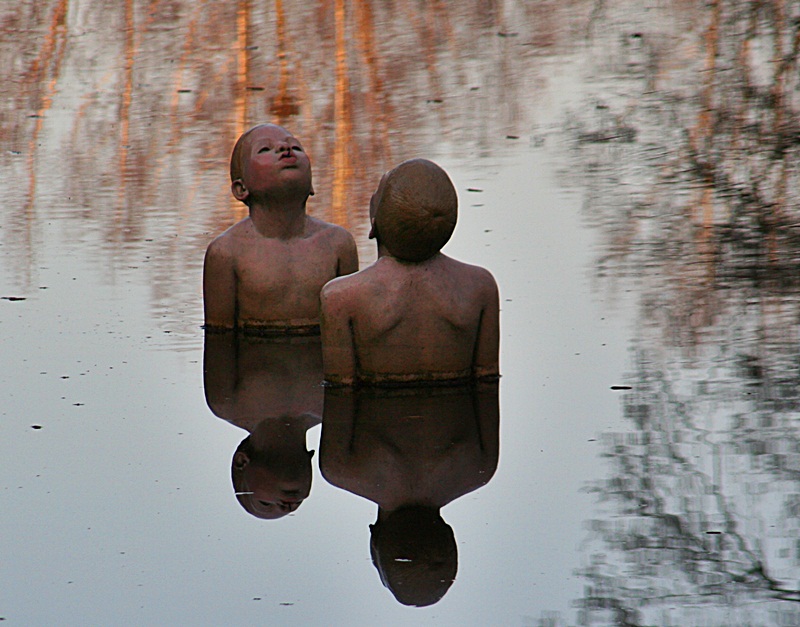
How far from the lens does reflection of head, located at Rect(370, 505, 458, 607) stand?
4.14 m

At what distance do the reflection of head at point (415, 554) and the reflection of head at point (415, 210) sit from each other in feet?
5.37

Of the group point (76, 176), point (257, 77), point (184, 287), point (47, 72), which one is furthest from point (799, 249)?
point (47, 72)

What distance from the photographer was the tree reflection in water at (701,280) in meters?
4.34

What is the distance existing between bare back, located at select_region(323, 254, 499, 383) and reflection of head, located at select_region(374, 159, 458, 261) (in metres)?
0.11

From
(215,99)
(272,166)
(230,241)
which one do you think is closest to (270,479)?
(230,241)

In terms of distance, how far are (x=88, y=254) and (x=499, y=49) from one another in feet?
22.3

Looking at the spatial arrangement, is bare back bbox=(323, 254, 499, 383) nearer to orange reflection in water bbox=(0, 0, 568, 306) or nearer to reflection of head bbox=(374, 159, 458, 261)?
reflection of head bbox=(374, 159, 458, 261)

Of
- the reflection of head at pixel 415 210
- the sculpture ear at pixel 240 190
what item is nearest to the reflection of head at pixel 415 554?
the reflection of head at pixel 415 210

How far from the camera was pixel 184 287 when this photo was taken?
8477 millimetres

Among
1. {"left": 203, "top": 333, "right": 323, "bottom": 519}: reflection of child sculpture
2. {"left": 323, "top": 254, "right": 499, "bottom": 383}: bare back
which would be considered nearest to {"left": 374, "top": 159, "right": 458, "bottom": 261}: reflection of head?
{"left": 323, "top": 254, "right": 499, "bottom": 383}: bare back

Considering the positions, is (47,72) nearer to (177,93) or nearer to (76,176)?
(177,93)

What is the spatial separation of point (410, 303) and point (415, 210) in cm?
41

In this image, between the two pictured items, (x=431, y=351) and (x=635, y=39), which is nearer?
(x=431, y=351)

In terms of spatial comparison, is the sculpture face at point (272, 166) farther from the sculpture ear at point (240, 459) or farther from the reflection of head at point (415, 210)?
the sculpture ear at point (240, 459)
